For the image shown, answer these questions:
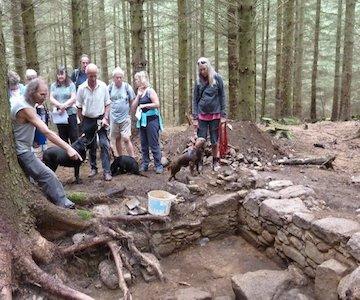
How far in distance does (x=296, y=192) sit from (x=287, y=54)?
9.73 metres

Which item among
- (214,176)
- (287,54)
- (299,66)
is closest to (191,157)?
(214,176)

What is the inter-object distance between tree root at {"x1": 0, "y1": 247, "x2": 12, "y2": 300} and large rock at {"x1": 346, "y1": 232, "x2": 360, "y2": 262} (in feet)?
11.4

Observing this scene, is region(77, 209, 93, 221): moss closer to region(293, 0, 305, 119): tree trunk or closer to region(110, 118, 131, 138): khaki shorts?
region(110, 118, 131, 138): khaki shorts

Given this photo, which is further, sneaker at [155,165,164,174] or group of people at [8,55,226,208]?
sneaker at [155,165,164,174]

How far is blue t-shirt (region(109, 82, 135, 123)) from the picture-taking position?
6906 mm

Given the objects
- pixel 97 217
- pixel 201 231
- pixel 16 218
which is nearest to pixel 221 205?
pixel 201 231

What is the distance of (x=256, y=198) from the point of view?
583cm

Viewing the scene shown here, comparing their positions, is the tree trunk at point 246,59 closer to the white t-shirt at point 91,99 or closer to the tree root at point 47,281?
the white t-shirt at point 91,99

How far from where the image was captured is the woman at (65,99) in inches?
267

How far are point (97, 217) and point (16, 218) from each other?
45.5 inches

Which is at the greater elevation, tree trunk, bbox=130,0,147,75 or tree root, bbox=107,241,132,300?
tree trunk, bbox=130,0,147,75

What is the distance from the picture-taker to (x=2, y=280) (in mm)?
3691

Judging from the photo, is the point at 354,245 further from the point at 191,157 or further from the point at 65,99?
the point at 65,99

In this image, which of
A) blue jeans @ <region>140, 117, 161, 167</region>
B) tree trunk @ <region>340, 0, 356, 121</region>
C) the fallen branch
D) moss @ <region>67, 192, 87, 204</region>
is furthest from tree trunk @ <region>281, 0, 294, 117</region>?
moss @ <region>67, 192, 87, 204</region>
